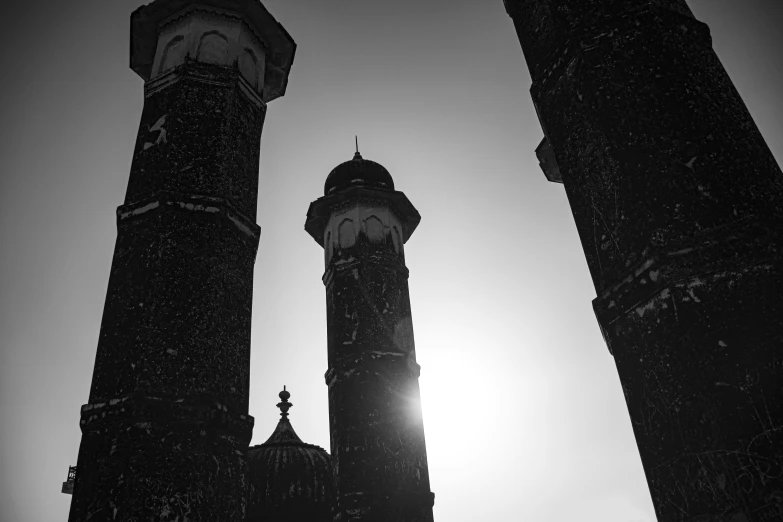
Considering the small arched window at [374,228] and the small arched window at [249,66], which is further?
the small arched window at [374,228]

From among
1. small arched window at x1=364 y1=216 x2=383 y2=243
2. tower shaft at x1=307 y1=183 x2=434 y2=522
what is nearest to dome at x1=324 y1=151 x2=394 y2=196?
tower shaft at x1=307 y1=183 x2=434 y2=522

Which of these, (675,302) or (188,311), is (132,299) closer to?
(188,311)

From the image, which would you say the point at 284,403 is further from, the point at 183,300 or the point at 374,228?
the point at 183,300

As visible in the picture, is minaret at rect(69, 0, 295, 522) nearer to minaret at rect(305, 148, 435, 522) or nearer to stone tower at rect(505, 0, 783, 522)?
stone tower at rect(505, 0, 783, 522)

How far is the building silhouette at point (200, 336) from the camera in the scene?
243cm

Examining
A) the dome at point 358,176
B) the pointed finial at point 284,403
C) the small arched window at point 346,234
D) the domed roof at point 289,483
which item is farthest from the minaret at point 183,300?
the pointed finial at point 284,403

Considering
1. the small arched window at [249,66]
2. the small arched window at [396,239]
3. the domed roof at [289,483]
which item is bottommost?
the domed roof at [289,483]

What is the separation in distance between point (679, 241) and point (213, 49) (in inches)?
123

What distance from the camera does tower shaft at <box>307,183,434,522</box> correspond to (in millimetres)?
5266

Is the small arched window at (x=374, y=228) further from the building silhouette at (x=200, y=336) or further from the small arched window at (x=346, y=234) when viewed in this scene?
the building silhouette at (x=200, y=336)

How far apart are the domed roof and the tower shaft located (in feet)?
5.19

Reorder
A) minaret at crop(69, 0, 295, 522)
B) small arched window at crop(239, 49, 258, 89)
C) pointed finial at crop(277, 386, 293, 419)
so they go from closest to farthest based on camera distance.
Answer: minaret at crop(69, 0, 295, 522) → small arched window at crop(239, 49, 258, 89) → pointed finial at crop(277, 386, 293, 419)

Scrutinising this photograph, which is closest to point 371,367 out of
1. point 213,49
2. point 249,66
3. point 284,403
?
point 249,66

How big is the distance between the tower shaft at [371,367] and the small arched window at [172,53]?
3148 millimetres
